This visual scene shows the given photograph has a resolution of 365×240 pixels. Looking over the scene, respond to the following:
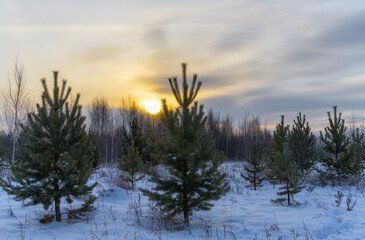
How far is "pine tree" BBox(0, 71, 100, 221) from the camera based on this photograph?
19.7ft

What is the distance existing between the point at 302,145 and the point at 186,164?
12.9 metres

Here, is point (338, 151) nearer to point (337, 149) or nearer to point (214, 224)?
point (337, 149)

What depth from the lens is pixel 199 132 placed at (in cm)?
636

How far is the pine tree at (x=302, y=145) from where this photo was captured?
16.1 meters

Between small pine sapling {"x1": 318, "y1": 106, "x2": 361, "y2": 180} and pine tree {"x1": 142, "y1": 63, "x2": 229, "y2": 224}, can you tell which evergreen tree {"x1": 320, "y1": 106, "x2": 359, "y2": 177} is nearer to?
small pine sapling {"x1": 318, "y1": 106, "x2": 361, "y2": 180}

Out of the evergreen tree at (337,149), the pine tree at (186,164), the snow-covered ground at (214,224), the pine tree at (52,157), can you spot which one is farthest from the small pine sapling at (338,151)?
the pine tree at (52,157)

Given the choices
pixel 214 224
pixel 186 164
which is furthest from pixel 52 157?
pixel 214 224

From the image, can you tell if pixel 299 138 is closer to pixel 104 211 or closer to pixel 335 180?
pixel 335 180

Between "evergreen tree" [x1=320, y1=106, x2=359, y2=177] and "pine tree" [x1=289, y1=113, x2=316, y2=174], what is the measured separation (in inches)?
88.3

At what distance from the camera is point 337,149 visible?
13.6 m

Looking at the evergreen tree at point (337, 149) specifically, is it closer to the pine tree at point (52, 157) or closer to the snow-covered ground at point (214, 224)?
the snow-covered ground at point (214, 224)

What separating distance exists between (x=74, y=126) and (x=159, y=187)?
2.76 metres

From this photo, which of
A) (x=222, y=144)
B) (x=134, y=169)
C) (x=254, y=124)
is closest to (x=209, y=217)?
(x=134, y=169)

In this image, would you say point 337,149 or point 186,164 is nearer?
point 186,164
